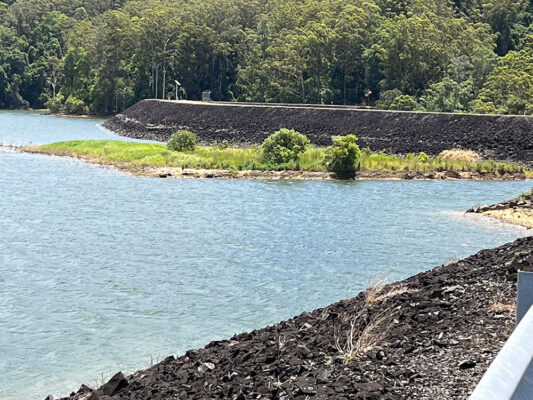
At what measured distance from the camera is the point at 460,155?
57.2 metres

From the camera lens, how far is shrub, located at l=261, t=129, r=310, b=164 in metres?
52.2

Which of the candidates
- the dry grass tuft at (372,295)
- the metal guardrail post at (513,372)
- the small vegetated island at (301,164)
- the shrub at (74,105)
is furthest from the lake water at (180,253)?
the shrub at (74,105)

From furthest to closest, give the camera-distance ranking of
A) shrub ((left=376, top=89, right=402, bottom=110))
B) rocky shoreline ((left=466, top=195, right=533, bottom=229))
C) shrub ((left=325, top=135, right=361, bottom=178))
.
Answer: shrub ((left=376, top=89, right=402, bottom=110)), shrub ((left=325, top=135, right=361, bottom=178)), rocky shoreline ((left=466, top=195, right=533, bottom=229))

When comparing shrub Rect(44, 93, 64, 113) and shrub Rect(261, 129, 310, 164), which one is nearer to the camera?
shrub Rect(261, 129, 310, 164)

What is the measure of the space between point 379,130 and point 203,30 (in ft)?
186

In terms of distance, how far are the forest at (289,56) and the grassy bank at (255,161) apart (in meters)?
16.7

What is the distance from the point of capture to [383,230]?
30984 mm

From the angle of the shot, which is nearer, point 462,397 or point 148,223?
point 462,397

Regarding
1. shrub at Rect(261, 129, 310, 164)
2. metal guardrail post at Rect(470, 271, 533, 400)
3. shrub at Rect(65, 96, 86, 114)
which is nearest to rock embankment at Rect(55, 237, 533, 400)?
metal guardrail post at Rect(470, 271, 533, 400)

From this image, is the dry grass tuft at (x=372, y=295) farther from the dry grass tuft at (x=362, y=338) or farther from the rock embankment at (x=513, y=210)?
the rock embankment at (x=513, y=210)

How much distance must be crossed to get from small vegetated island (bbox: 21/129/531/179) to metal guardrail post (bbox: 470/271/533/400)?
45417mm

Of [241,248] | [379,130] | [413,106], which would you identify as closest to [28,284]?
[241,248]

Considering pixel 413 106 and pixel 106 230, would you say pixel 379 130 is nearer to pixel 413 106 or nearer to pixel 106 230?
pixel 413 106

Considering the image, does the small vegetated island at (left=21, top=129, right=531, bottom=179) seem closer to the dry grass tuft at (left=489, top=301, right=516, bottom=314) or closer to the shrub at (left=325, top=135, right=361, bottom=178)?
the shrub at (left=325, top=135, right=361, bottom=178)
